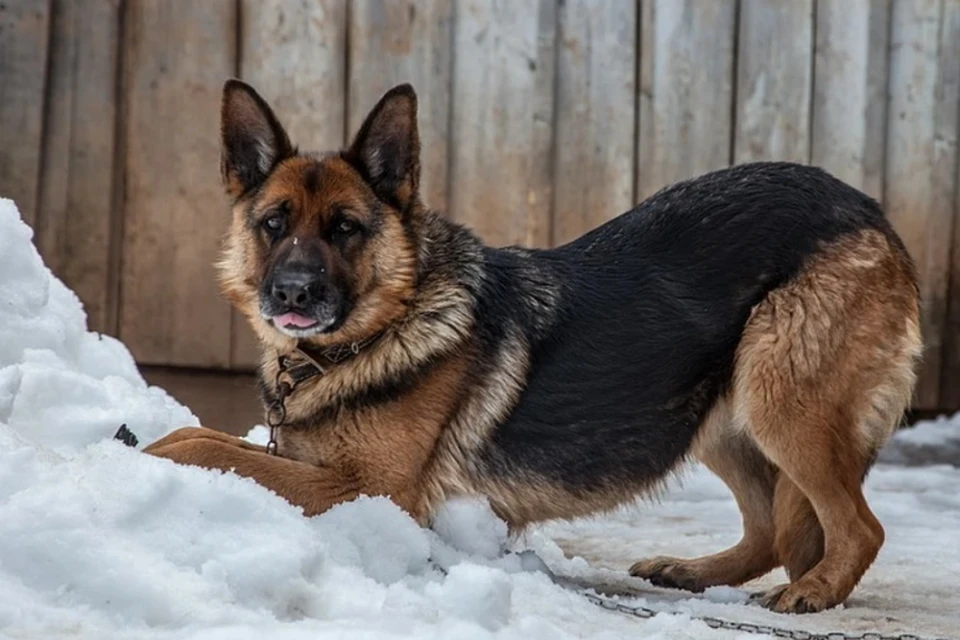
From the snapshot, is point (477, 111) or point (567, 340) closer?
point (567, 340)

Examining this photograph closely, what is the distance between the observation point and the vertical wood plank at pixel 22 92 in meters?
6.60

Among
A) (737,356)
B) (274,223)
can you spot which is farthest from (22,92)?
(737,356)

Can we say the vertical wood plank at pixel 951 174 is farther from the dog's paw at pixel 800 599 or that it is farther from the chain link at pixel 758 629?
the chain link at pixel 758 629

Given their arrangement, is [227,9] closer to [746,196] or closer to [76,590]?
[746,196]

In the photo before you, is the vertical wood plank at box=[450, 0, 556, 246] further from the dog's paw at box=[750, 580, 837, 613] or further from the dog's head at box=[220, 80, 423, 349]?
the dog's paw at box=[750, 580, 837, 613]

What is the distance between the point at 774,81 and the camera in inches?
277

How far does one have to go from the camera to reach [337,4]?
6820mm

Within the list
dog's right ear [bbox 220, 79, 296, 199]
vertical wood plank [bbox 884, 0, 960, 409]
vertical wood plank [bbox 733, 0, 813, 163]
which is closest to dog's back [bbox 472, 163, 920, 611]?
dog's right ear [bbox 220, 79, 296, 199]

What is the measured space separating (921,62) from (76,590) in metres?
5.37

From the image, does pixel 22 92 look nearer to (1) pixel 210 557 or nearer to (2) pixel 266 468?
(2) pixel 266 468

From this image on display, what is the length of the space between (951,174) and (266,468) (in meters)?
4.38

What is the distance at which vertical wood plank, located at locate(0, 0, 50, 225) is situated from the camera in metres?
6.60

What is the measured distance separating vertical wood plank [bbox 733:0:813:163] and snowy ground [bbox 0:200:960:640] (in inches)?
96.3

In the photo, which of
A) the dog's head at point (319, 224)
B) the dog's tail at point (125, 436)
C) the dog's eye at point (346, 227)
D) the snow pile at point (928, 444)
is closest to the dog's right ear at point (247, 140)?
the dog's head at point (319, 224)
